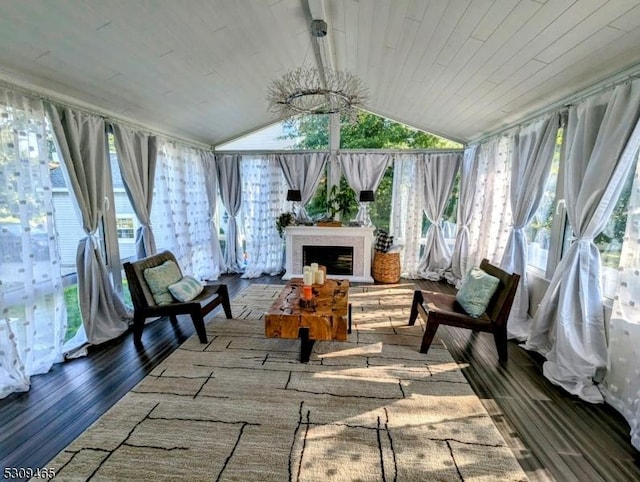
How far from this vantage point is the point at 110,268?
3508mm

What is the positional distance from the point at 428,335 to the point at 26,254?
344cm

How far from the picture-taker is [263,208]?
229 inches

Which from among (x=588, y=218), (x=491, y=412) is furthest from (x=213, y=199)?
(x=588, y=218)

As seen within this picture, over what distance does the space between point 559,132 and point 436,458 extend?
10.3 feet

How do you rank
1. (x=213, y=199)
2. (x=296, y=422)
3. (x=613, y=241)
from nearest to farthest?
(x=296, y=422), (x=613, y=241), (x=213, y=199)

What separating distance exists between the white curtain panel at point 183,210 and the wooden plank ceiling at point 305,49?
680mm

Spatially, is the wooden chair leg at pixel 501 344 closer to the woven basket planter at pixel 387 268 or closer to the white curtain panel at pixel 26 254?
the woven basket planter at pixel 387 268

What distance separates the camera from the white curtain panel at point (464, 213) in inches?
193

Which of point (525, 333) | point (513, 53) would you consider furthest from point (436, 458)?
point (513, 53)

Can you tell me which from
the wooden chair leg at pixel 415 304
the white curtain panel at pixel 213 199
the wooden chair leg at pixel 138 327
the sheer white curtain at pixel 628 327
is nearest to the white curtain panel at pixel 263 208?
A: the white curtain panel at pixel 213 199

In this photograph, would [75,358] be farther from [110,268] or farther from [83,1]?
[83,1]

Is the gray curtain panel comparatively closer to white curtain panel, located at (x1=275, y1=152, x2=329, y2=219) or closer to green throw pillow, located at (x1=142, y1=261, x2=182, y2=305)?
white curtain panel, located at (x1=275, y1=152, x2=329, y2=219)

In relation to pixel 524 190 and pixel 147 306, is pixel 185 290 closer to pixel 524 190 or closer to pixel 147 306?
pixel 147 306

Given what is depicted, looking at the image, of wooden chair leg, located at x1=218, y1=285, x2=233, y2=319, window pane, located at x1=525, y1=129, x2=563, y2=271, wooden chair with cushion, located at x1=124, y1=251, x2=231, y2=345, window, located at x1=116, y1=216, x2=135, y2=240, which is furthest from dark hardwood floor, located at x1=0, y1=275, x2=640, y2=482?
window, located at x1=116, y1=216, x2=135, y2=240
